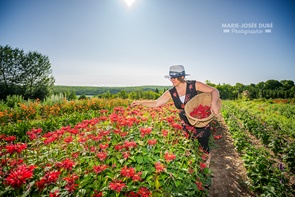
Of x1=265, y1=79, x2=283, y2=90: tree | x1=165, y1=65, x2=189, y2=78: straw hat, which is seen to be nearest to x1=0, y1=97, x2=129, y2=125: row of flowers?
x1=165, y1=65, x2=189, y2=78: straw hat

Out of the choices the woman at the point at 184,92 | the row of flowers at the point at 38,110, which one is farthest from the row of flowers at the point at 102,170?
the row of flowers at the point at 38,110

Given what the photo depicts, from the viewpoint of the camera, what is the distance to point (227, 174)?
3.69m

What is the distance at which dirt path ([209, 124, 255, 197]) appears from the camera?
304cm

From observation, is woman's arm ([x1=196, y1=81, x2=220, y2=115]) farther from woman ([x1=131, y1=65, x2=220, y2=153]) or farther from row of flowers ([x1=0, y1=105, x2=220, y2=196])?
row of flowers ([x1=0, y1=105, x2=220, y2=196])

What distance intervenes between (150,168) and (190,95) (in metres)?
1.90

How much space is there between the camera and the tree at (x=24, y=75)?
21078 millimetres

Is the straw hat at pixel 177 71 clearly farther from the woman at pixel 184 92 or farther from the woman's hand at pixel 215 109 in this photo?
the woman's hand at pixel 215 109

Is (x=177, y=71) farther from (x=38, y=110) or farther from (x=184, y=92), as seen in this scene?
(x=38, y=110)

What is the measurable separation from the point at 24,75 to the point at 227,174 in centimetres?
2739

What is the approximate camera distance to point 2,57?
22.1 m

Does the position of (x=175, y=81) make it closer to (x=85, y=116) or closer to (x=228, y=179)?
(x=228, y=179)

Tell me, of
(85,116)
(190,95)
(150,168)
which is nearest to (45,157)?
(150,168)

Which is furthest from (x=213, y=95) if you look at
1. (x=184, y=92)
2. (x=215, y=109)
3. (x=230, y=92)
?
(x=230, y=92)

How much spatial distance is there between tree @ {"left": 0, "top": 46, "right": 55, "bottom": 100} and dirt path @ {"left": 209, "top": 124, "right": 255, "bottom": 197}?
23433 millimetres
